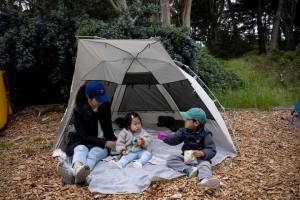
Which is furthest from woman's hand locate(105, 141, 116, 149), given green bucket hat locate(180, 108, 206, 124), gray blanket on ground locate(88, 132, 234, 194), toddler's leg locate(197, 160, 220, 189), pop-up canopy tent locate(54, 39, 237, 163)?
toddler's leg locate(197, 160, 220, 189)

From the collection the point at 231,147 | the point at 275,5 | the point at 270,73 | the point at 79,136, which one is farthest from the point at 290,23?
the point at 79,136

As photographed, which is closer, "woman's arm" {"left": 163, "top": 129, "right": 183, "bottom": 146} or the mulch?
the mulch

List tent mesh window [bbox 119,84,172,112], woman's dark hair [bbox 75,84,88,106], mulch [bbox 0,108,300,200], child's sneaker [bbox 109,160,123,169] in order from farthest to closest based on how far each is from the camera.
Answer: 1. tent mesh window [bbox 119,84,172,112]
2. woman's dark hair [bbox 75,84,88,106]
3. child's sneaker [bbox 109,160,123,169]
4. mulch [bbox 0,108,300,200]

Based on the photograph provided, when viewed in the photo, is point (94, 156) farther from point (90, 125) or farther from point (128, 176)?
point (128, 176)

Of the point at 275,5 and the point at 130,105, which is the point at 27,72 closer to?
the point at 130,105

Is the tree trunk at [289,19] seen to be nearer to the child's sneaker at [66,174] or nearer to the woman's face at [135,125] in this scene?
the woman's face at [135,125]

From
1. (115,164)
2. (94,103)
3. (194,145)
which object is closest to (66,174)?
(115,164)

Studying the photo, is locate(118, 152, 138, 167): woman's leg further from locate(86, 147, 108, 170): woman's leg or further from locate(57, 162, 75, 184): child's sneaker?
locate(57, 162, 75, 184): child's sneaker

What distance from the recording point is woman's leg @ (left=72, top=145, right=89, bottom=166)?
4.42 metres

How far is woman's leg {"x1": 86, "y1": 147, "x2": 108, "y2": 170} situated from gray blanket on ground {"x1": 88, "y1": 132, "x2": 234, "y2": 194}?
6 cm

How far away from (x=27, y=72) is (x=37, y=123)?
160 centimetres

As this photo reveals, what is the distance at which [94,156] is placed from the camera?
185 inches

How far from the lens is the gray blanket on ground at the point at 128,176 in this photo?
412cm

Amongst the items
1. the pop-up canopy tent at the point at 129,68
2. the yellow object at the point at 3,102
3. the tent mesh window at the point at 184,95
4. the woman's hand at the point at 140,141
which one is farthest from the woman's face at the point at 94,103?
the yellow object at the point at 3,102
